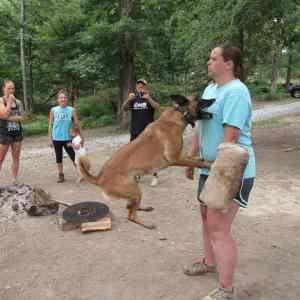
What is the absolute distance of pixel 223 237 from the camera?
10.9 ft

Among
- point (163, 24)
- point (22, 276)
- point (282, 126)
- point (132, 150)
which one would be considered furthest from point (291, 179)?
point (163, 24)

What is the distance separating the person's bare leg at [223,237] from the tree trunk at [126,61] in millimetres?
13007

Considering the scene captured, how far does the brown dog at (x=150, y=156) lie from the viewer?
381 centimetres

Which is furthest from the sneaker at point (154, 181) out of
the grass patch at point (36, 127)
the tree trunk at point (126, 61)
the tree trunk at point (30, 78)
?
the tree trunk at point (30, 78)

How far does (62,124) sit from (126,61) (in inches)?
361

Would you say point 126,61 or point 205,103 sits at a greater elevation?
point 126,61

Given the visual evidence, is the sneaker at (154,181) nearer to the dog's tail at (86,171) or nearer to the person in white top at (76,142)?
the person in white top at (76,142)

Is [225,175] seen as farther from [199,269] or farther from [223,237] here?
[199,269]

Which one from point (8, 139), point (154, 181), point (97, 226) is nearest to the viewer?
point (97, 226)

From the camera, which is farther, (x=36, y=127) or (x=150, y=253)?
(x=36, y=127)

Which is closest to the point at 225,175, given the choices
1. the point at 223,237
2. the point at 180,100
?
the point at 223,237

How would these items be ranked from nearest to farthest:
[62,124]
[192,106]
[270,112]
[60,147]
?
1. [192,106]
2. [62,124]
3. [60,147]
4. [270,112]

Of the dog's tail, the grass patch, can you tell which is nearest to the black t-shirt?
the dog's tail

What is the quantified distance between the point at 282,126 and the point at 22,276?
13870 millimetres
